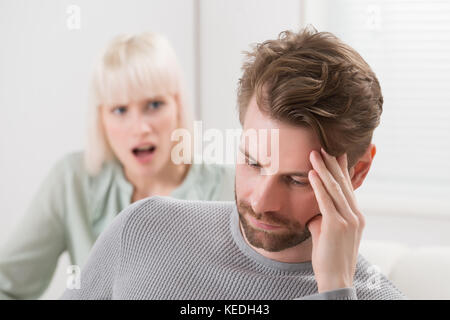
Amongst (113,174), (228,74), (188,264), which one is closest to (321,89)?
(188,264)

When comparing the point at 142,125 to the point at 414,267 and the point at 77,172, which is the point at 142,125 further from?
the point at 414,267

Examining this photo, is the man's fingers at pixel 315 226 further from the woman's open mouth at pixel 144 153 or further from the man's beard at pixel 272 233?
the woman's open mouth at pixel 144 153

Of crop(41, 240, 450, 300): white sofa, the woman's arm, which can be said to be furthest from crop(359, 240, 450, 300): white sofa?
the woman's arm

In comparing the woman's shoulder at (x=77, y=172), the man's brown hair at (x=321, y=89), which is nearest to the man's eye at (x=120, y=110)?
the woman's shoulder at (x=77, y=172)

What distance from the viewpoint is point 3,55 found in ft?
4.23

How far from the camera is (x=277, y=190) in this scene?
2.23ft

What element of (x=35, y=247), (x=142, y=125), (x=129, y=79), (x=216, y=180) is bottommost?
(x=35, y=247)

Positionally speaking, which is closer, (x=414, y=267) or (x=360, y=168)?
(x=360, y=168)

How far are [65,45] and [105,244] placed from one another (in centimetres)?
68

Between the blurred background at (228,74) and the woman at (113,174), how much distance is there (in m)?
0.05

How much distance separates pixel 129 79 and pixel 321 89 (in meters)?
0.66

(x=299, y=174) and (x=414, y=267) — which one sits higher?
(x=299, y=174)

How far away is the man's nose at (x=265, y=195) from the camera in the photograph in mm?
671

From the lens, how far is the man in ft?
2.18
